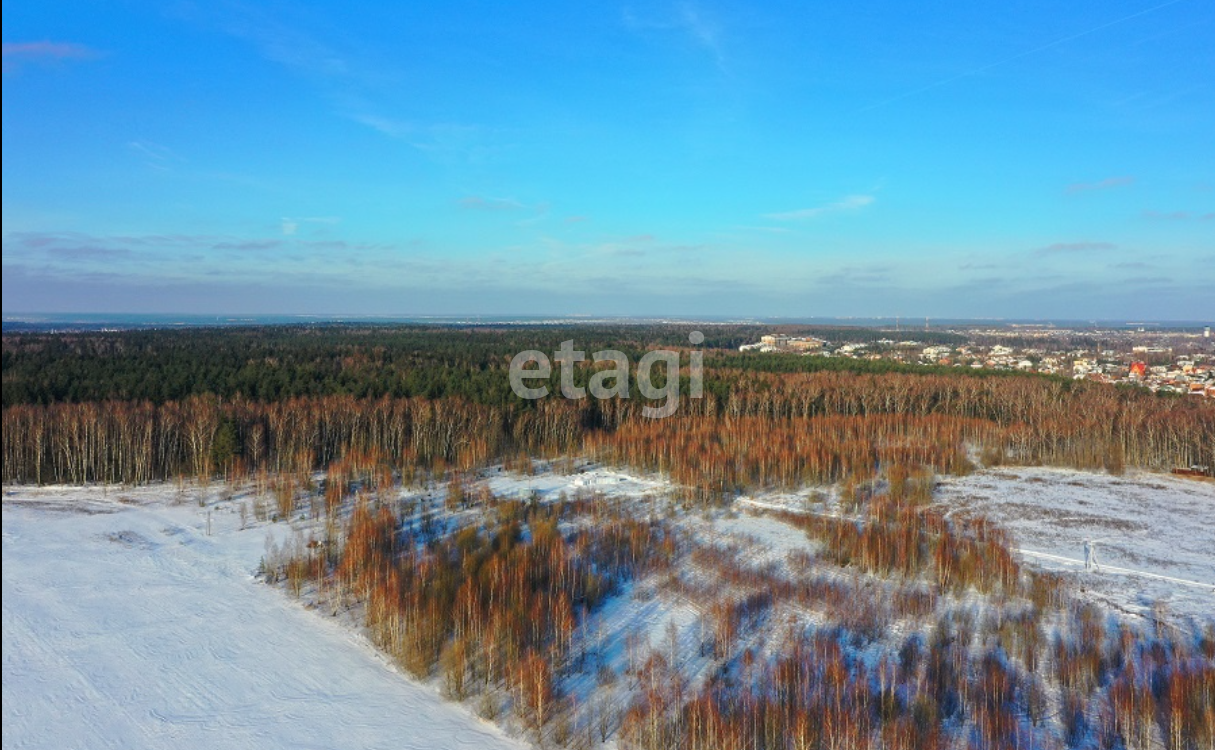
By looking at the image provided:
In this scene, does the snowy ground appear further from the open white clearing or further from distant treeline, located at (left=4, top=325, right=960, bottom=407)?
distant treeline, located at (left=4, top=325, right=960, bottom=407)

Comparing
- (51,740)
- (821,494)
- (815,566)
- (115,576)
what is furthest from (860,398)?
(51,740)

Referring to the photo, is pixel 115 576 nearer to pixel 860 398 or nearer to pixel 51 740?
pixel 51 740

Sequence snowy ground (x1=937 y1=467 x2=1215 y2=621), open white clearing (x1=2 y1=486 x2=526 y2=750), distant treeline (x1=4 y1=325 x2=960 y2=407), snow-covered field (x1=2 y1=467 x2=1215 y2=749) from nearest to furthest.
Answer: open white clearing (x1=2 y1=486 x2=526 y2=750)
snow-covered field (x1=2 y1=467 x2=1215 y2=749)
distant treeline (x1=4 y1=325 x2=960 y2=407)
snowy ground (x1=937 y1=467 x2=1215 y2=621)

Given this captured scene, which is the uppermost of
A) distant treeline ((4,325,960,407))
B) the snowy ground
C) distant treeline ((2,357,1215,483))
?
distant treeline ((4,325,960,407))

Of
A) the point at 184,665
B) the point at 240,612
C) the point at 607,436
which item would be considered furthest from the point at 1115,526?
the point at 184,665

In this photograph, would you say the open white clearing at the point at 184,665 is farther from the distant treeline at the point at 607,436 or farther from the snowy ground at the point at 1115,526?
the snowy ground at the point at 1115,526

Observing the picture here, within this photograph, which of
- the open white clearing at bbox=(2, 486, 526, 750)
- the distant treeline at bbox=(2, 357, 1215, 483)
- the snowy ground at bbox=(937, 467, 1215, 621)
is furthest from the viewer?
the distant treeline at bbox=(2, 357, 1215, 483)

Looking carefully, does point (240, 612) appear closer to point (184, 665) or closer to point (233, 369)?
point (184, 665)

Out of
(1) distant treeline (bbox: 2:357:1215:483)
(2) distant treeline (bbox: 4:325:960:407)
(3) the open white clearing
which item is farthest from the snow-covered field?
(2) distant treeline (bbox: 4:325:960:407)

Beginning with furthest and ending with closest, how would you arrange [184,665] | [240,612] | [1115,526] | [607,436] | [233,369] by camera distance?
[607,436] < [233,369] < [1115,526] < [240,612] < [184,665]

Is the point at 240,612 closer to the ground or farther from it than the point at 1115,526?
farther from it
